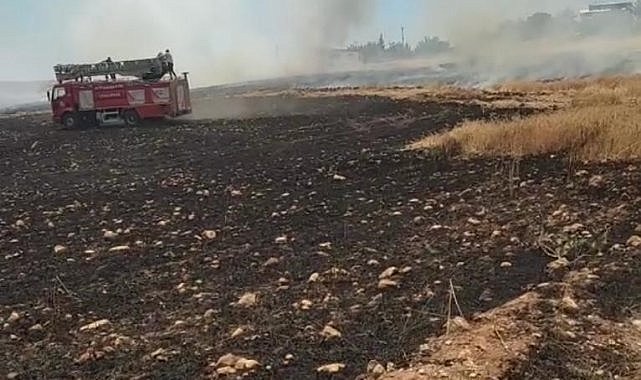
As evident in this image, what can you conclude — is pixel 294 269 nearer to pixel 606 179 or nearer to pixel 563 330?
pixel 563 330

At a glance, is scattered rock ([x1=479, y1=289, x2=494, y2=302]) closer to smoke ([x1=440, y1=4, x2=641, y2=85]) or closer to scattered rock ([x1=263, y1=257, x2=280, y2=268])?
scattered rock ([x1=263, y1=257, x2=280, y2=268])

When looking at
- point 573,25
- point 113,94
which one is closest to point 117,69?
point 113,94

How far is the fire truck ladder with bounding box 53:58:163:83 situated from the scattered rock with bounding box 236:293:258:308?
27836 mm

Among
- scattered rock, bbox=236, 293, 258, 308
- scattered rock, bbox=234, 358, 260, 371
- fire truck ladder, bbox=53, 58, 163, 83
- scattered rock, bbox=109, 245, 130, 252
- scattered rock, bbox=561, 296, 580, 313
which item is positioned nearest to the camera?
scattered rock, bbox=234, 358, 260, 371

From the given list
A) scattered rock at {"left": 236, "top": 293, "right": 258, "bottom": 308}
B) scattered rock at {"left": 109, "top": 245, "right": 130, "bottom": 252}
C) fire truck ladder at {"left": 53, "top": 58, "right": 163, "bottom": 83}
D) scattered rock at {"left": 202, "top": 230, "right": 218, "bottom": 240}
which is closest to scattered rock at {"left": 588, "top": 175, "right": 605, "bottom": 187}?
scattered rock at {"left": 202, "top": 230, "right": 218, "bottom": 240}

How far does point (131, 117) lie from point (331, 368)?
2927cm

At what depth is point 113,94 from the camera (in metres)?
32.6

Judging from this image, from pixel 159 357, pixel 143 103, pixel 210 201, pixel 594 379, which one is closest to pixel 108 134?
pixel 143 103

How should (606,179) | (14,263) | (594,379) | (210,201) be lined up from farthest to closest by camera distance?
1. (210,201)
2. (606,179)
3. (14,263)
4. (594,379)

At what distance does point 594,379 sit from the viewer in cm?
460

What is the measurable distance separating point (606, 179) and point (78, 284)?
7.30 meters

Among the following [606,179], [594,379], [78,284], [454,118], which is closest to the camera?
[594,379]

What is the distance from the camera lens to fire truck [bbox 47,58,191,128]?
3253 centimetres

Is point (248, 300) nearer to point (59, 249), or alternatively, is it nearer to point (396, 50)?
point (59, 249)
